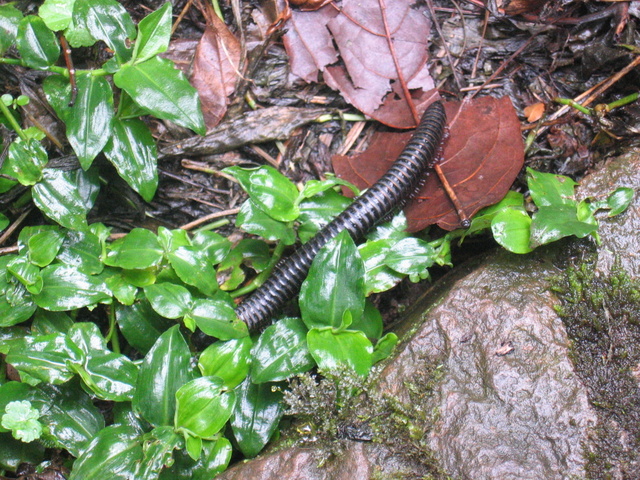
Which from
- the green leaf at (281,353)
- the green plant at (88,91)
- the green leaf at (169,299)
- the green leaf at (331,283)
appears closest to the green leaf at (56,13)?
the green plant at (88,91)

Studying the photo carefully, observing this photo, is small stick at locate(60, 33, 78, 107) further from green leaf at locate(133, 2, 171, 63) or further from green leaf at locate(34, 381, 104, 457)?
green leaf at locate(34, 381, 104, 457)

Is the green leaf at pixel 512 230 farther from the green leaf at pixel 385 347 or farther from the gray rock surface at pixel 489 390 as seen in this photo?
the green leaf at pixel 385 347

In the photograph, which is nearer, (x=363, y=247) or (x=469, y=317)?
(x=469, y=317)

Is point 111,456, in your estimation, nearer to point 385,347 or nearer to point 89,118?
point 385,347

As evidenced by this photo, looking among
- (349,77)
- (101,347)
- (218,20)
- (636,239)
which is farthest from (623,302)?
(218,20)

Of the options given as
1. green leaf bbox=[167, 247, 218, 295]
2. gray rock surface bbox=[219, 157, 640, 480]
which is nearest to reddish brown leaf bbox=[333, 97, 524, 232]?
gray rock surface bbox=[219, 157, 640, 480]

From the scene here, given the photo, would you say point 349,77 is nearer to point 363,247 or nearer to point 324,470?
point 363,247

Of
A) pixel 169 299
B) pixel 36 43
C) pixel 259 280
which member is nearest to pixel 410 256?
pixel 259 280
